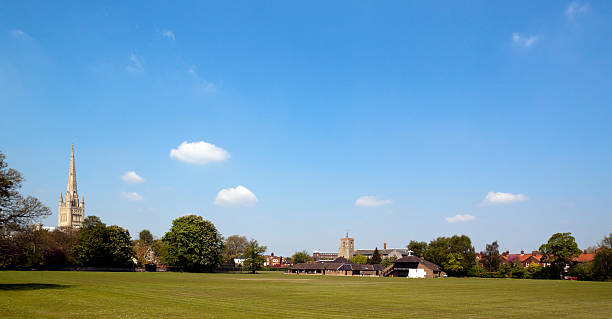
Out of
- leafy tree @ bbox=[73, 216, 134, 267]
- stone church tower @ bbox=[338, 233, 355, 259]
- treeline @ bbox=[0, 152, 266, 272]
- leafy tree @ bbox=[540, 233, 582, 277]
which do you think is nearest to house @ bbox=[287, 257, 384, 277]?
treeline @ bbox=[0, 152, 266, 272]

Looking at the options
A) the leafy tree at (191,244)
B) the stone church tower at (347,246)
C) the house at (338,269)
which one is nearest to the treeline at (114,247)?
the leafy tree at (191,244)

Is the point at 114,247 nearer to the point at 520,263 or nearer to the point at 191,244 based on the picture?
the point at 191,244

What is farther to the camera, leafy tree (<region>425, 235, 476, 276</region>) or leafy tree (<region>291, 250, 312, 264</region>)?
leafy tree (<region>291, 250, 312, 264</region>)

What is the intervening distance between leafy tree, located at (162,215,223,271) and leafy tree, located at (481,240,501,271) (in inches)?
3062

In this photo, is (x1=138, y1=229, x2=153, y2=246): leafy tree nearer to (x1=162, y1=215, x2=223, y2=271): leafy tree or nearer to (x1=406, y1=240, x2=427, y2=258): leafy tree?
(x1=162, y1=215, x2=223, y2=271): leafy tree

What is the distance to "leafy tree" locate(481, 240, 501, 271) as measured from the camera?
127 metres

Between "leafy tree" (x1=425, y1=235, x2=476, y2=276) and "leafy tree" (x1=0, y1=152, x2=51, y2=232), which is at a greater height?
"leafy tree" (x1=0, y1=152, x2=51, y2=232)

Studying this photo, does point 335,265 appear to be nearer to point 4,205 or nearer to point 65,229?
point 65,229

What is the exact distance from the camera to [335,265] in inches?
4911

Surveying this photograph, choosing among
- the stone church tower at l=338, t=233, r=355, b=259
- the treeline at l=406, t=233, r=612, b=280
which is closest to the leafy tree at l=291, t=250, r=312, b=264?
the stone church tower at l=338, t=233, r=355, b=259

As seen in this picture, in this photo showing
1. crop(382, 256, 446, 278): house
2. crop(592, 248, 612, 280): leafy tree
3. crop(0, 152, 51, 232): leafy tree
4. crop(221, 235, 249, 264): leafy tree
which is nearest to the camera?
crop(0, 152, 51, 232): leafy tree

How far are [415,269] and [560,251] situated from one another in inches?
1307

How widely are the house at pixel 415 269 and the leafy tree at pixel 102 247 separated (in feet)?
223

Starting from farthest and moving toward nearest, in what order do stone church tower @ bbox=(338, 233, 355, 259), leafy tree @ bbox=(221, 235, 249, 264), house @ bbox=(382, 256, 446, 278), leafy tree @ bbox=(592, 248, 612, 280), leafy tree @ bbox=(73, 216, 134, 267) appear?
stone church tower @ bbox=(338, 233, 355, 259)
leafy tree @ bbox=(221, 235, 249, 264)
house @ bbox=(382, 256, 446, 278)
leafy tree @ bbox=(73, 216, 134, 267)
leafy tree @ bbox=(592, 248, 612, 280)
